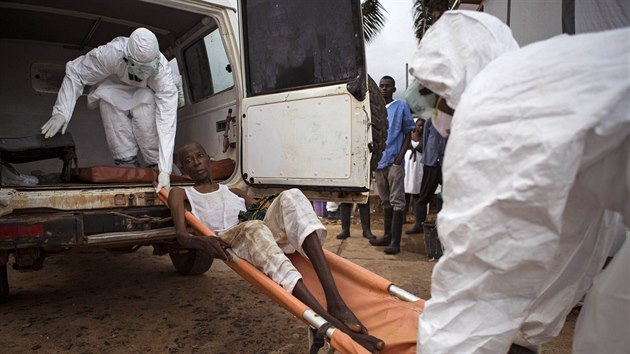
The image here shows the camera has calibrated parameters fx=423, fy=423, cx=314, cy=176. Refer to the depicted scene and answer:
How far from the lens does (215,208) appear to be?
2881 millimetres

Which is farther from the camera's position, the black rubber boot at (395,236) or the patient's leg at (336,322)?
the black rubber boot at (395,236)

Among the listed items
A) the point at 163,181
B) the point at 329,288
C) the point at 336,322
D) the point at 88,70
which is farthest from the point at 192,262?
the point at 336,322

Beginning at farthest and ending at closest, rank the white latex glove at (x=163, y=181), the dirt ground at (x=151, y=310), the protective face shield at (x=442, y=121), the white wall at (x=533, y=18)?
1. the white latex glove at (x=163, y=181)
2. the white wall at (x=533, y=18)
3. the dirt ground at (x=151, y=310)
4. the protective face shield at (x=442, y=121)

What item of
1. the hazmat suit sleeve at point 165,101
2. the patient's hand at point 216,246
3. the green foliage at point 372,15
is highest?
the green foliage at point 372,15

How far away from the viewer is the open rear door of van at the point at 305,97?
9.09 ft

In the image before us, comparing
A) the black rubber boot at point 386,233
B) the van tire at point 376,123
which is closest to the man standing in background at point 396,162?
the black rubber boot at point 386,233

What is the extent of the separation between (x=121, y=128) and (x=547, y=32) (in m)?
3.39

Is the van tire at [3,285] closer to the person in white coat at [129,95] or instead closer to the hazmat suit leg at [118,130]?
the person in white coat at [129,95]

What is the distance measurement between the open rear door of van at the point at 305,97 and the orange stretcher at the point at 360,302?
71 cm

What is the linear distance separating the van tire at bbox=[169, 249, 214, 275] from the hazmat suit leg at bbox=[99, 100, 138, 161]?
999 millimetres

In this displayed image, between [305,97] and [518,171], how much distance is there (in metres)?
2.18

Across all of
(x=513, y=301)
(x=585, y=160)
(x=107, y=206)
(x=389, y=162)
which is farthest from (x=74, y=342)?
(x=389, y=162)

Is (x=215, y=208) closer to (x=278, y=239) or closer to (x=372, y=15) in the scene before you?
(x=278, y=239)

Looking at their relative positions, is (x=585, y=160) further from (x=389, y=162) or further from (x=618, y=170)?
(x=389, y=162)
